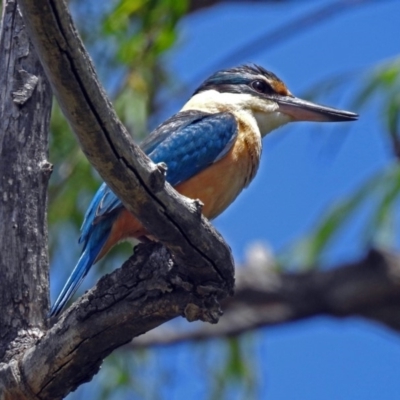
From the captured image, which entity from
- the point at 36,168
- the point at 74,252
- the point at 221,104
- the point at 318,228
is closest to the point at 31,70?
the point at 36,168

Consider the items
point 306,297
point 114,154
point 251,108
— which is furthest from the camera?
point 306,297

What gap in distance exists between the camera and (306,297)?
763cm

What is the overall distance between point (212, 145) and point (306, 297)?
3.11 metres

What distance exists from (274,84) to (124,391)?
2460mm

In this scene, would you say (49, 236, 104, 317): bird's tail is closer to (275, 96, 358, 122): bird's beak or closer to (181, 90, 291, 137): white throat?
(181, 90, 291, 137): white throat

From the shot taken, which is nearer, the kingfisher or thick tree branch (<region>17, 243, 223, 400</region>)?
thick tree branch (<region>17, 243, 223, 400</region>)

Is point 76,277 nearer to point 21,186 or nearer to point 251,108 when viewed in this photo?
point 21,186

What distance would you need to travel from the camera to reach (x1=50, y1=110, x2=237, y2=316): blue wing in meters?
4.31

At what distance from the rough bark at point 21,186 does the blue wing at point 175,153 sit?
23 centimetres

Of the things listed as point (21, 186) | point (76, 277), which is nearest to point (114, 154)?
point (21, 186)

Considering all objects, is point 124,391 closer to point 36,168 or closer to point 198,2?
point 198,2

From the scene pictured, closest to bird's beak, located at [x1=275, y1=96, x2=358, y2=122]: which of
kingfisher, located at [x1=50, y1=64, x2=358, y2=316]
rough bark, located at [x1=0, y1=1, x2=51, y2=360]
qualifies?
kingfisher, located at [x1=50, y1=64, x2=358, y2=316]

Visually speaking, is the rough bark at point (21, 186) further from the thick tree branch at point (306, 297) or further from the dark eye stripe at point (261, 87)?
the thick tree branch at point (306, 297)

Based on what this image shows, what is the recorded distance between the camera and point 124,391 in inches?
273
